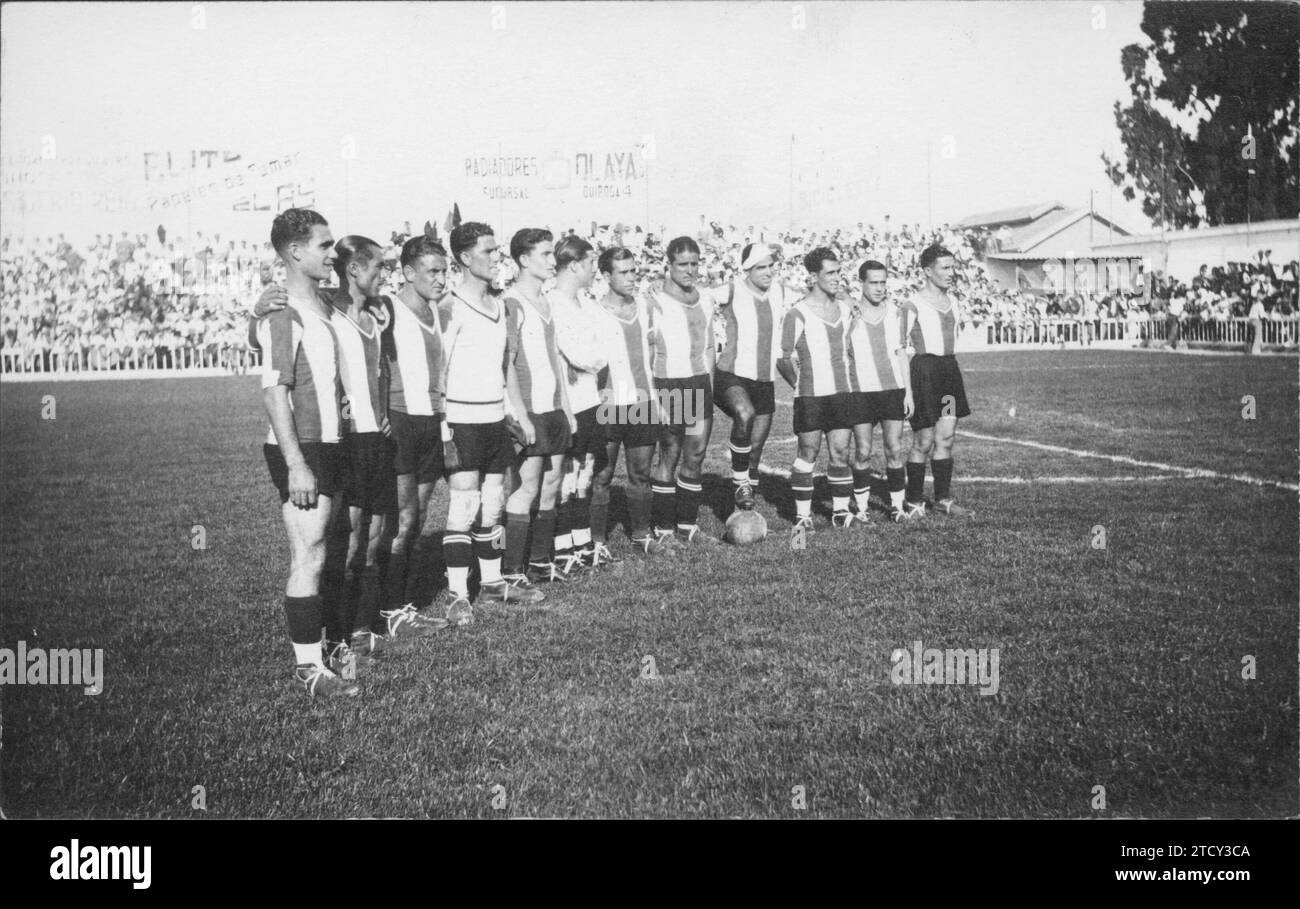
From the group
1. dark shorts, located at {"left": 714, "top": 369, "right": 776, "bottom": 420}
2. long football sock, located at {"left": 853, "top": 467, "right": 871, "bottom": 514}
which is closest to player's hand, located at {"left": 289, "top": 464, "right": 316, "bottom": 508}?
dark shorts, located at {"left": 714, "top": 369, "right": 776, "bottom": 420}

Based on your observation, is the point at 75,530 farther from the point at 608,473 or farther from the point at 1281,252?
the point at 1281,252

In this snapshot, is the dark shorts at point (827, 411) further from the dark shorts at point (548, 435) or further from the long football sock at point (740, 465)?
the dark shorts at point (548, 435)

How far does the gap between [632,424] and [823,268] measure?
193 centimetres

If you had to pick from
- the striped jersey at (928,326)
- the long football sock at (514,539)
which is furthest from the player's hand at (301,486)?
the striped jersey at (928,326)

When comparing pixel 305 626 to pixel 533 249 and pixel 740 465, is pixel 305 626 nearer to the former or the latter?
pixel 533 249

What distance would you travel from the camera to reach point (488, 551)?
6055 millimetres

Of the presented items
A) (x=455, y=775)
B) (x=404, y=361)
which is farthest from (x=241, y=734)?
(x=404, y=361)

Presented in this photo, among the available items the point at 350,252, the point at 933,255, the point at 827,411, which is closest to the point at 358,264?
the point at 350,252

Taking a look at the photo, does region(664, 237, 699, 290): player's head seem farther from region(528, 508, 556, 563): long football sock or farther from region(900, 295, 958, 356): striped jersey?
region(528, 508, 556, 563): long football sock

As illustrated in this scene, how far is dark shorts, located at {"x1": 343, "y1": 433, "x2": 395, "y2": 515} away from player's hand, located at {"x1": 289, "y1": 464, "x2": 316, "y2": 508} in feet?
1.13

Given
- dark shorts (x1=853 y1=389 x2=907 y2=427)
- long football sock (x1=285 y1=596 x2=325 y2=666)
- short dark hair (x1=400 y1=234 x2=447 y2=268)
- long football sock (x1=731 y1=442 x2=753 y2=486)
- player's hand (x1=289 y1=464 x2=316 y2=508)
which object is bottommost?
long football sock (x1=285 y1=596 x2=325 y2=666)

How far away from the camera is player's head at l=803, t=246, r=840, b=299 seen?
7.98 m

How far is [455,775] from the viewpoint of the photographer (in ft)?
12.7

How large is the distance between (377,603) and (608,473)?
2.76m
